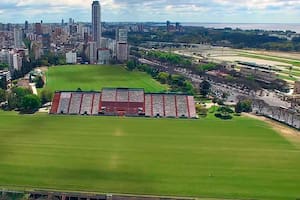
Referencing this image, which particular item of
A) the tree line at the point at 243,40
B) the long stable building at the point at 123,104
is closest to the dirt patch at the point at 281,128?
the long stable building at the point at 123,104

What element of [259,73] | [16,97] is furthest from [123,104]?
[259,73]

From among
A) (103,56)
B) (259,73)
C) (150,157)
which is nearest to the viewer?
(150,157)

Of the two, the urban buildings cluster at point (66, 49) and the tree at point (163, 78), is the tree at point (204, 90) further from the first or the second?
the urban buildings cluster at point (66, 49)

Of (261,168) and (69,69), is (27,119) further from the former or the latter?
(69,69)

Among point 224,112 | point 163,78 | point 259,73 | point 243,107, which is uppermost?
point 259,73

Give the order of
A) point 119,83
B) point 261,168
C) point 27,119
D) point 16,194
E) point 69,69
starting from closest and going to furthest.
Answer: point 16,194 < point 261,168 < point 27,119 < point 119,83 < point 69,69

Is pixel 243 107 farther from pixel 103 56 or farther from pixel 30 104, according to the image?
pixel 103 56

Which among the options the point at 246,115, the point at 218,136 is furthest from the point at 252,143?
the point at 246,115

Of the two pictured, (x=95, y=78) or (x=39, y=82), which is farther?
(x=95, y=78)
